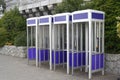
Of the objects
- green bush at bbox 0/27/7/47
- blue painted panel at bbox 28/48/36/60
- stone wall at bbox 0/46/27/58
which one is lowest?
stone wall at bbox 0/46/27/58

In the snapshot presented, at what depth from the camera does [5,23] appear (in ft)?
80.6

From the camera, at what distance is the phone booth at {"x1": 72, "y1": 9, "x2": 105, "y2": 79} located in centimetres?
1058

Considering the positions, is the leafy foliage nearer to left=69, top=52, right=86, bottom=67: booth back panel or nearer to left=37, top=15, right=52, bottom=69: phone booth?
left=69, top=52, right=86, bottom=67: booth back panel

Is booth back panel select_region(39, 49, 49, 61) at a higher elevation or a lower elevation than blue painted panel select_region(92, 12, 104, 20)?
lower

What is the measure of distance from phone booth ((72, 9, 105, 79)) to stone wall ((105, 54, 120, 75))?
377 mm

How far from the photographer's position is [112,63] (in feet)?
38.2

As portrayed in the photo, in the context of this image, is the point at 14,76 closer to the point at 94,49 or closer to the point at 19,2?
the point at 94,49

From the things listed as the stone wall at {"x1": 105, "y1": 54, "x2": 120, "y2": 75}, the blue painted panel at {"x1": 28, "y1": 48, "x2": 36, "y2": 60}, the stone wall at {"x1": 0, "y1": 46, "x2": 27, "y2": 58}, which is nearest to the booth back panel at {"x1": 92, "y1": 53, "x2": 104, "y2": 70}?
the stone wall at {"x1": 105, "y1": 54, "x2": 120, "y2": 75}

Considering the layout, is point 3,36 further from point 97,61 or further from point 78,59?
point 97,61

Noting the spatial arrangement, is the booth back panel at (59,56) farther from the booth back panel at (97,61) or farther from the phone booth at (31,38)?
the booth back panel at (97,61)

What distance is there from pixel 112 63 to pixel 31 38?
6299 millimetres

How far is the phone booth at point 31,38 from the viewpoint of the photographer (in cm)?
1470

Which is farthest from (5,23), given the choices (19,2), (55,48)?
(55,48)

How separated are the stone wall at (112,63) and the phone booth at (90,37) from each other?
377mm
